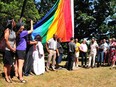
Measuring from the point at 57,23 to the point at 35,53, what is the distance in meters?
2.73

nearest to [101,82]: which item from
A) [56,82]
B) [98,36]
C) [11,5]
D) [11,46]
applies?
[56,82]

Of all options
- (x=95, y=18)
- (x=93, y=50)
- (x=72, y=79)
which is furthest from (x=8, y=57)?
(x=95, y=18)

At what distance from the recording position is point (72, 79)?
15023 mm

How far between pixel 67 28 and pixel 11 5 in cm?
758

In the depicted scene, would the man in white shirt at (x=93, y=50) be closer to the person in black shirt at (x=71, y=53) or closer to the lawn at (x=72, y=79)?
the lawn at (x=72, y=79)

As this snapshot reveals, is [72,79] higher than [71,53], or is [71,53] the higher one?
[71,53]

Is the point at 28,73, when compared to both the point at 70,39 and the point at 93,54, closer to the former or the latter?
the point at 70,39

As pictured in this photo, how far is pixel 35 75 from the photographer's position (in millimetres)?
14633

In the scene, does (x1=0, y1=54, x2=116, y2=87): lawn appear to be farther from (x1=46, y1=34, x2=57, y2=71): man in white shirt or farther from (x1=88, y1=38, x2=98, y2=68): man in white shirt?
(x1=88, y1=38, x2=98, y2=68): man in white shirt

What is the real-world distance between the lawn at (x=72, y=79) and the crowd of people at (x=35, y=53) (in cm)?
31

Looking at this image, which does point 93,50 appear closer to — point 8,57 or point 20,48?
point 20,48

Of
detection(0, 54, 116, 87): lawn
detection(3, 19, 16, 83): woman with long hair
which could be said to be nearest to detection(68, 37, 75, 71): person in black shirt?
detection(0, 54, 116, 87): lawn

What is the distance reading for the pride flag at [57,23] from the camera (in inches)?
653

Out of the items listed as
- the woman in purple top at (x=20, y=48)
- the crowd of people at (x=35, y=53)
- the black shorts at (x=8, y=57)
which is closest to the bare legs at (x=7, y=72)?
the crowd of people at (x=35, y=53)
